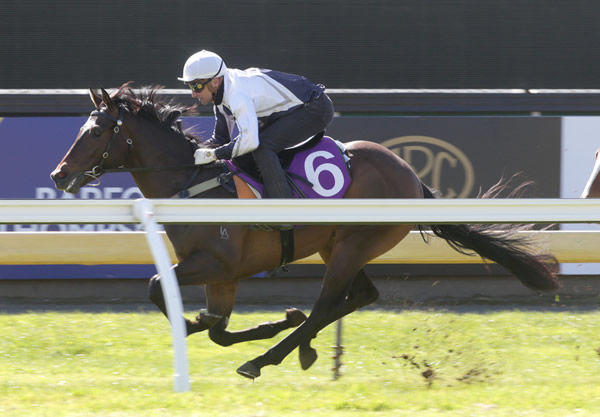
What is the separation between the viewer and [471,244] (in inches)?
233

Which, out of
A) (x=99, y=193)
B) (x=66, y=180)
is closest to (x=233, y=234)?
(x=66, y=180)

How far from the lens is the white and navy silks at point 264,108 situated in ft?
17.4

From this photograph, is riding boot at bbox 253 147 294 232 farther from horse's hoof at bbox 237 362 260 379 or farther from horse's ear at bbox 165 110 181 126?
horse's hoof at bbox 237 362 260 379

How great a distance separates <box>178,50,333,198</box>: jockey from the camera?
5.33 meters

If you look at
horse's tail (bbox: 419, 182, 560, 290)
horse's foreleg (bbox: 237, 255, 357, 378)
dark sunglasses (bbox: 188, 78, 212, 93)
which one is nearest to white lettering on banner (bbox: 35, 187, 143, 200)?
dark sunglasses (bbox: 188, 78, 212, 93)

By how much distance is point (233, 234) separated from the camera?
5.38 m

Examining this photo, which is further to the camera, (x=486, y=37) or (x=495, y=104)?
(x=486, y=37)

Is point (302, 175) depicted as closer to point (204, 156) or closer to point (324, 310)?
point (204, 156)

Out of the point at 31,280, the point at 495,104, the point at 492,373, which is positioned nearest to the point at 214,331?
the point at 492,373

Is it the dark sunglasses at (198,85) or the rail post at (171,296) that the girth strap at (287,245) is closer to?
the dark sunglasses at (198,85)

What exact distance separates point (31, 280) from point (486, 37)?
4431 mm

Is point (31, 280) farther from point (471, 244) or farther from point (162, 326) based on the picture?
point (471, 244)

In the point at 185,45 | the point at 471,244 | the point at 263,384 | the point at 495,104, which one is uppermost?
the point at 185,45

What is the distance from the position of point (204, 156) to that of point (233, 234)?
0.47 metres
